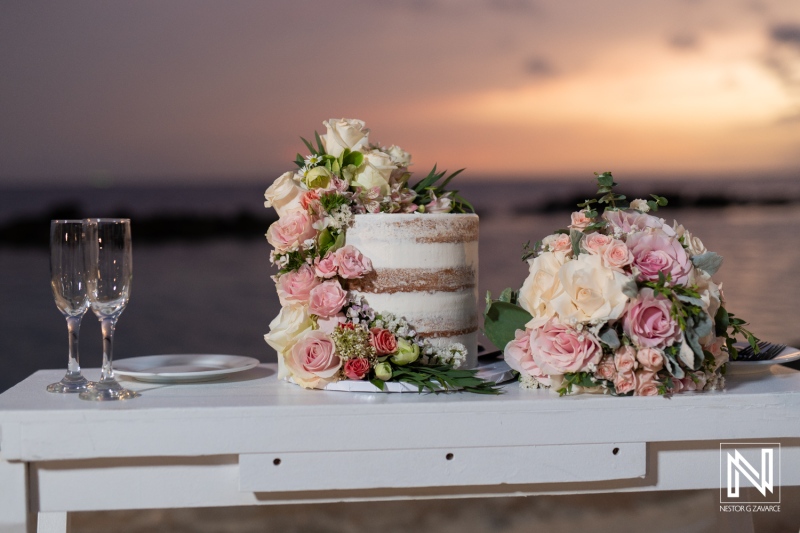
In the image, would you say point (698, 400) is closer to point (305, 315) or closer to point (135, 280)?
point (305, 315)

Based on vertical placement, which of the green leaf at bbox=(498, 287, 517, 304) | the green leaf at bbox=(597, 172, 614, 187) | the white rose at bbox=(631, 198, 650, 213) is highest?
the green leaf at bbox=(597, 172, 614, 187)

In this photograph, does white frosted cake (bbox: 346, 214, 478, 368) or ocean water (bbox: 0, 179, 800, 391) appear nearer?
white frosted cake (bbox: 346, 214, 478, 368)

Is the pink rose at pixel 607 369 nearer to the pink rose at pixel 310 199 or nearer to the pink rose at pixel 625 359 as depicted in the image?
the pink rose at pixel 625 359

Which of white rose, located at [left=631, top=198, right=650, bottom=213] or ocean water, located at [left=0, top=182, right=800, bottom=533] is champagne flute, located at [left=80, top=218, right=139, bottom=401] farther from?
ocean water, located at [left=0, top=182, right=800, bottom=533]

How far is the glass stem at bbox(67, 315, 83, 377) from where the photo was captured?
1.38 meters

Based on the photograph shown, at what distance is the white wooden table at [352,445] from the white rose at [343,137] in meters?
0.44

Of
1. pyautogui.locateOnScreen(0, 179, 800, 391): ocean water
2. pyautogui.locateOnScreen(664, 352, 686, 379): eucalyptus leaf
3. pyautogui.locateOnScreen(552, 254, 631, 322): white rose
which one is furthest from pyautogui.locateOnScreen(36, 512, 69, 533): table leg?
pyautogui.locateOnScreen(0, 179, 800, 391): ocean water

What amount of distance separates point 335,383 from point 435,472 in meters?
0.23

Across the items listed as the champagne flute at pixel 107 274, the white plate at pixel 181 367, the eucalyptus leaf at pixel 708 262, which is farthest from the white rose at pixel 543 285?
the champagne flute at pixel 107 274

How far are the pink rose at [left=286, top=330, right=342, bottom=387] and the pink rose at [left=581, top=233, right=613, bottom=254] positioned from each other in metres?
0.45

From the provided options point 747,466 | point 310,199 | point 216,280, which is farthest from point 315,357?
point 216,280

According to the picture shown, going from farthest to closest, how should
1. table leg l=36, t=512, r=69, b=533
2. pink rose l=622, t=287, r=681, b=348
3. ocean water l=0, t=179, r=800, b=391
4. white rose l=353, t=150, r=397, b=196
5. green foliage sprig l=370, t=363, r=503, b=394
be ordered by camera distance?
ocean water l=0, t=179, r=800, b=391
table leg l=36, t=512, r=69, b=533
white rose l=353, t=150, r=397, b=196
green foliage sprig l=370, t=363, r=503, b=394
pink rose l=622, t=287, r=681, b=348

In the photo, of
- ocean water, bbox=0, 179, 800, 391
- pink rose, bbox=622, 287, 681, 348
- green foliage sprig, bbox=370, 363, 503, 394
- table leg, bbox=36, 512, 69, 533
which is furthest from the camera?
ocean water, bbox=0, 179, 800, 391

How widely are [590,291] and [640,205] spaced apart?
24 cm
